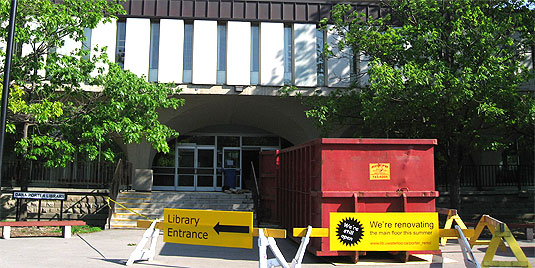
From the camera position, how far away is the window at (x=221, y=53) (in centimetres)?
1838

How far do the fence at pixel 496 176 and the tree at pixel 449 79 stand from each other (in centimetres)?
530

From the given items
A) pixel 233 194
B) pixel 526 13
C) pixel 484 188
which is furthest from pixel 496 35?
pixel 233 194

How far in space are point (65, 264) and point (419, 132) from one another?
35.2ft

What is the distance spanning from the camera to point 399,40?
44.2 ft

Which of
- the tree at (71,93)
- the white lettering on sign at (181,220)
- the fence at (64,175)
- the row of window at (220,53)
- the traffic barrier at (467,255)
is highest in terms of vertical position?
the row of window at (220,53)

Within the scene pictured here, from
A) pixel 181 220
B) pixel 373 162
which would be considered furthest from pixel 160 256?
pixel 373 162

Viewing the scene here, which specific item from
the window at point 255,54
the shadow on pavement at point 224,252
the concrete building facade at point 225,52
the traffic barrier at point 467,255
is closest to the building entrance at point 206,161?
the concrete building facade at point 225,52

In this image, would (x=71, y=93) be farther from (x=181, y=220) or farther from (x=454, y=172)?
(x=454, y=172)

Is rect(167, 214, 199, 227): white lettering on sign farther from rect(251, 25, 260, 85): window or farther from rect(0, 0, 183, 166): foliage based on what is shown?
rect(251, 25, 260, 85): window

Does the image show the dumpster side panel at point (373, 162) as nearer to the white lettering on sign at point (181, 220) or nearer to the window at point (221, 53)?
the white lettering on sign at point (181, 220)

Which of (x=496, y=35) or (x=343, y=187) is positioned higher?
(x=496, y=35)

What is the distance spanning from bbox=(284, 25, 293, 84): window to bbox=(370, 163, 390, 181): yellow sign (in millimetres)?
10388

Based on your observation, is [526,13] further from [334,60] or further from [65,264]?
[65,264]

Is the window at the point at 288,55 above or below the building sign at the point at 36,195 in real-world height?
above
